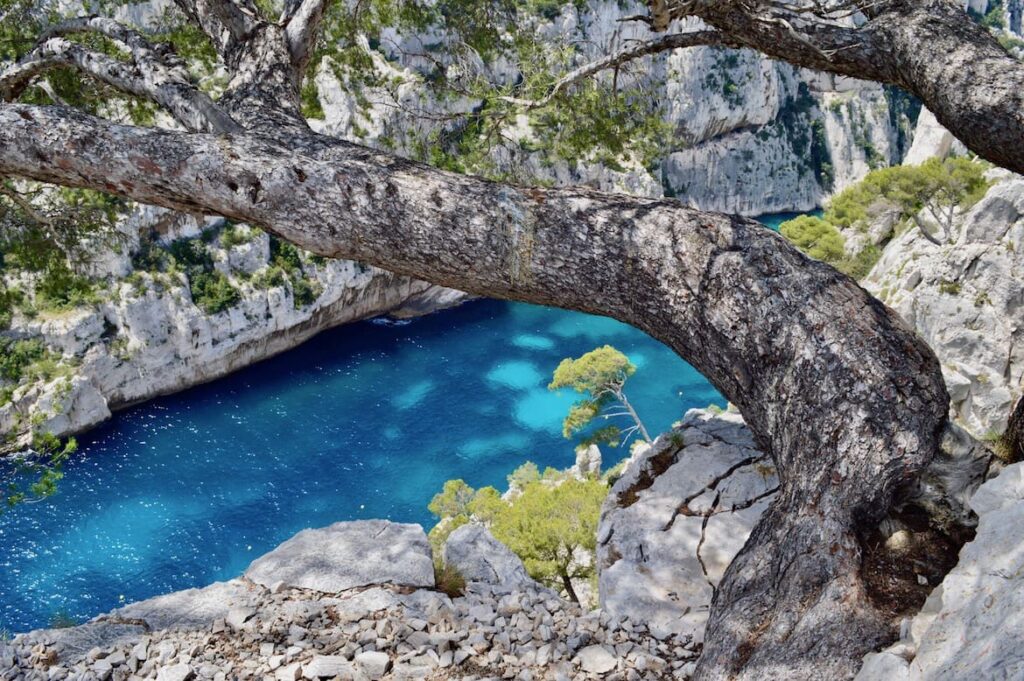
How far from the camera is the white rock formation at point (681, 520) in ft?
9.88

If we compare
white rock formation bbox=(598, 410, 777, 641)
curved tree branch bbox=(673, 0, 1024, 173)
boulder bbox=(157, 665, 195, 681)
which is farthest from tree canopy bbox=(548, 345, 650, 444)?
boulder bbox=(157, 665, 195, 681)

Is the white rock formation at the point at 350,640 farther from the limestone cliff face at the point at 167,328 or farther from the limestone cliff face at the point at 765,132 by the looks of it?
the limestone cliff face at the point at 765,132

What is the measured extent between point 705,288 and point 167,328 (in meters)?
22.8

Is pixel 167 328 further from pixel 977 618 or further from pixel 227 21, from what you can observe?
pixel 977 618

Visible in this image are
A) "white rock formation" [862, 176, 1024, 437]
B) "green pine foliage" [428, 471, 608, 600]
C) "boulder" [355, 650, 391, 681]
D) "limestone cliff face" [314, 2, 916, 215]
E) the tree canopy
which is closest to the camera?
"boulder" [355, 650, 391, 681]

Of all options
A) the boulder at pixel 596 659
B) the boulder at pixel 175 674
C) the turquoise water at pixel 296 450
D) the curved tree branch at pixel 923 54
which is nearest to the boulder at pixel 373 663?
the boulder at pixel 175 674

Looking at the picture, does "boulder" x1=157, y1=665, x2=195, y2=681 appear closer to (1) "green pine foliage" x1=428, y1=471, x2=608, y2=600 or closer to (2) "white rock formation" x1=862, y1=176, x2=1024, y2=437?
(1) "green pine foliage" x1=428, y1=471, x2=608, y2=600

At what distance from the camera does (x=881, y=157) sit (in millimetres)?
47656

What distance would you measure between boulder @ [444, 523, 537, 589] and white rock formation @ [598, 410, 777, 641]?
1.34 feet

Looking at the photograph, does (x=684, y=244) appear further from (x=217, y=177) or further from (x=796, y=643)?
(x=217, y=177)

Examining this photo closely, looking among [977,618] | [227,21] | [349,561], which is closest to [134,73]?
[227,21]

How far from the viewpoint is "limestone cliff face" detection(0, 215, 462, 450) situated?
63.7 ft

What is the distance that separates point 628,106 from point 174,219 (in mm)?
21607

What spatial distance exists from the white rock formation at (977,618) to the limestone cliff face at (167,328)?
18.5m
